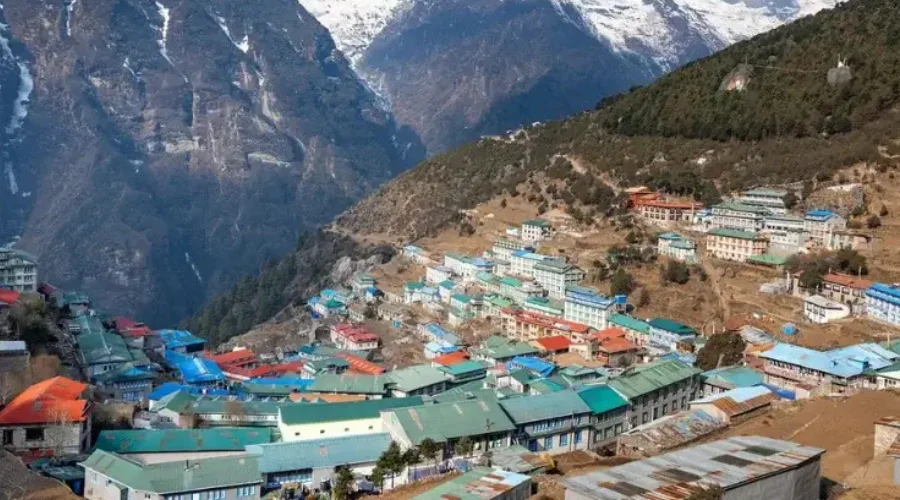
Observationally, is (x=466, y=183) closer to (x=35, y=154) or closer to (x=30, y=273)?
(x=30, y=273)

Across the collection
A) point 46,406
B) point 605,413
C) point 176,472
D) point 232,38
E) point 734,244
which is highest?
point 232,38

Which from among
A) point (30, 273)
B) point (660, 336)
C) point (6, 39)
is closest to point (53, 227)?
point (6, 39)

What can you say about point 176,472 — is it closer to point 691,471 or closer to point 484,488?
point 484,488

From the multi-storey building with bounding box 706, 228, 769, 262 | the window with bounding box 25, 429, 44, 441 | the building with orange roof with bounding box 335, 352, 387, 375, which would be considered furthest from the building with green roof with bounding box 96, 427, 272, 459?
the multi-storey building with bounding box 706, 228, 769, 262

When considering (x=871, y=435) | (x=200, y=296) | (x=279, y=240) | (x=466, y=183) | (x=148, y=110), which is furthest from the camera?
(x=148, y=110)

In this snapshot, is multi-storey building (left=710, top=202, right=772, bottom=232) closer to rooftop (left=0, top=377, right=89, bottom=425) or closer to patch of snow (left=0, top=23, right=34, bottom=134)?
rooftop (left=0, top=377, right=89, bottom=425)

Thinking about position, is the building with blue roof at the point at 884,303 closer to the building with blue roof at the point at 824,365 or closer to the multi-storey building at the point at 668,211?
the building with blue roof at the point at 824,365

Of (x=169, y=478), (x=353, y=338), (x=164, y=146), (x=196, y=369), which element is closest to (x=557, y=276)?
(x=353, y=338)
